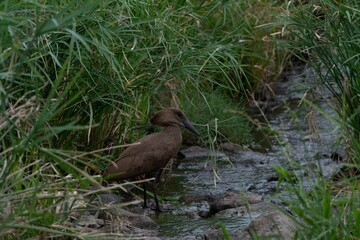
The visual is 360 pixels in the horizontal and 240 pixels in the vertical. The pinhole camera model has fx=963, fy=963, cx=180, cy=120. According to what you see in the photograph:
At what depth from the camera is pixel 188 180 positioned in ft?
24.7

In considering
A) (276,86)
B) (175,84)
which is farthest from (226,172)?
(276,86)

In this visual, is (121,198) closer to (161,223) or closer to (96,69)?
(161,223)

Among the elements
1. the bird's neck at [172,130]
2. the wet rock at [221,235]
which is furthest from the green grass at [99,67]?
the wet rock at [221,235]

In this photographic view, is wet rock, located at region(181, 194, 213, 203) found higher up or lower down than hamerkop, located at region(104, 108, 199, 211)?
lower down

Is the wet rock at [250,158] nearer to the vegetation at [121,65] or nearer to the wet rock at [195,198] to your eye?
the vegetation at [121,65]

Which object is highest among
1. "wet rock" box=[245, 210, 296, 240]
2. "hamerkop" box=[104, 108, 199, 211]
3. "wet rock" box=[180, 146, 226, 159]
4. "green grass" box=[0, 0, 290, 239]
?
"green grass" box=[0, 0, 290, 239]

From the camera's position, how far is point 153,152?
21.1 feet

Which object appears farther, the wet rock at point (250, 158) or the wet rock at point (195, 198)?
the wet rock at point (250, 158)

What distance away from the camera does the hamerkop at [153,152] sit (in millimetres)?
6312

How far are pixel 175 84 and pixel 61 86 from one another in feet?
4.57

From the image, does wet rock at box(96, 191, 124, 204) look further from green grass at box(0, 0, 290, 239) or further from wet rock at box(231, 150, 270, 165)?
wet rock at box(231, 150, 270, 165)

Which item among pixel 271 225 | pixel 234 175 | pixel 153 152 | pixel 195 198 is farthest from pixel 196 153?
pixel 271 225

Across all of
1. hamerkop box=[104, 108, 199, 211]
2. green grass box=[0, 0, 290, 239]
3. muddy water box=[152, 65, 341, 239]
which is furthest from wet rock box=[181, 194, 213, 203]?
green grass box=[0, 0, 290, 239]

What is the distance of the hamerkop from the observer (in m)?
6.31
